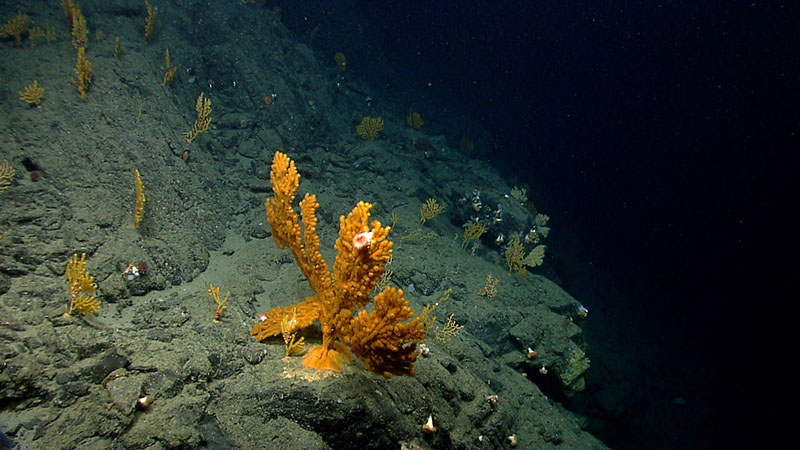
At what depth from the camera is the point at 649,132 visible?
4500cm

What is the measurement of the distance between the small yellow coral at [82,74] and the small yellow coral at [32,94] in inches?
24.5

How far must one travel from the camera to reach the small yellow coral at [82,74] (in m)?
6.13

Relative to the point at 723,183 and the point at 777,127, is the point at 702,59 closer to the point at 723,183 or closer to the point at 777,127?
the point at 777,127

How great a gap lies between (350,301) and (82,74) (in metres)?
6.87

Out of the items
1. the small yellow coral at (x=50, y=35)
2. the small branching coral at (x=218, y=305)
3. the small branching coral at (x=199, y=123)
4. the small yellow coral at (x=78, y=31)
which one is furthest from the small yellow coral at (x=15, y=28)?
the small branching coral at (x=218, y=305)

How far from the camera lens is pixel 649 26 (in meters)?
38.3

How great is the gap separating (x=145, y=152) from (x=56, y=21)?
5.16 metres

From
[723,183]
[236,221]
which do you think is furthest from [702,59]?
[236,221]

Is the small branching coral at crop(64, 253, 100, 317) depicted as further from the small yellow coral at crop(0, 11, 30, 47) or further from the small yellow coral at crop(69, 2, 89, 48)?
the small yellow coral at crop(69, 2, 89, 48)

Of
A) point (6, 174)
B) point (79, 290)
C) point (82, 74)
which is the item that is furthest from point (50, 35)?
point (79, 290)

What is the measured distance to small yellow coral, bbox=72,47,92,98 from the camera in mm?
6133

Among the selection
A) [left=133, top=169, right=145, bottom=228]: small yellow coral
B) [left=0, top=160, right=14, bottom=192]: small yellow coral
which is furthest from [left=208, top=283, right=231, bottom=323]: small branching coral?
[left=0, top=160, right=14, bottom=192]: small yellow coral

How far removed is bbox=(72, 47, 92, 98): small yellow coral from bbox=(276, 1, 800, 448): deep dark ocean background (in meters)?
14.1

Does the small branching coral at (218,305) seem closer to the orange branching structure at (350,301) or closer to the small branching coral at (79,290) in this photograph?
the orange branching structure at (350,301)
